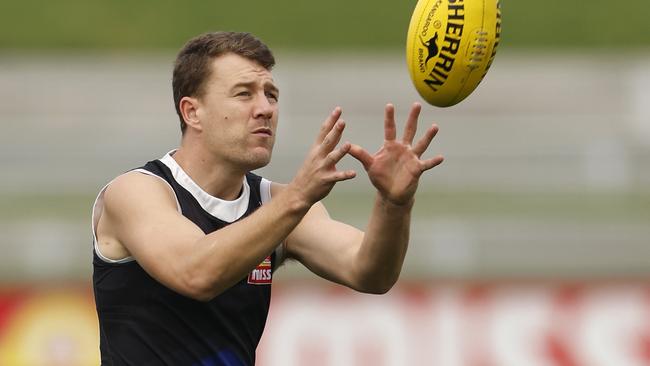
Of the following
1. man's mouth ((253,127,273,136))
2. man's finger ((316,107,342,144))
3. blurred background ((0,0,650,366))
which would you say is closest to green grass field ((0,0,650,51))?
blurred background ((0,0,650,366))

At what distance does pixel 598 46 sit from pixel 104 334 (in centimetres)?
1733

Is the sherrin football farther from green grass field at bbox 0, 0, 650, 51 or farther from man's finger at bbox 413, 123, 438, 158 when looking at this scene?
green grass field at bbox 0, 0, 650, 51

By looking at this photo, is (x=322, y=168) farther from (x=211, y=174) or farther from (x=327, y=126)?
(x=211, y=174)

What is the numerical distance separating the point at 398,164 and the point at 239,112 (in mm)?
675

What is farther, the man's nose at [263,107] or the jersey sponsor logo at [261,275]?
the jersey sponsor logo at [261,275]

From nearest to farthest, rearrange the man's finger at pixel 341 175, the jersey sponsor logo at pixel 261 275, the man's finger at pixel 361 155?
the man's finger at pixel 341 175
the man's finger at pixel 361 155
the jersey sponsor logo at pixel 261 275

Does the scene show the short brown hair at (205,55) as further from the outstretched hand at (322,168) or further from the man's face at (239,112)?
the outstretched hand at (322,168)

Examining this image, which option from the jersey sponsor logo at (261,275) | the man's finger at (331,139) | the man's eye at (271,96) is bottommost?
the jersey sponsor logo at (261,275)

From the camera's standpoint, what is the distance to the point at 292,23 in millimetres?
21891

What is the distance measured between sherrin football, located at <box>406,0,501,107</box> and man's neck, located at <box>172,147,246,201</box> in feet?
2.88

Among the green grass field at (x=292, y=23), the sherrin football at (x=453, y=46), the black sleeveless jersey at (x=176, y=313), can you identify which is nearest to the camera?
the black sleeveless jersey at (x=176, y=313)

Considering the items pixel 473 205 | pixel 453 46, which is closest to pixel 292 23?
pixel 473 205

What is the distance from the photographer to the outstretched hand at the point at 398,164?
4.46m

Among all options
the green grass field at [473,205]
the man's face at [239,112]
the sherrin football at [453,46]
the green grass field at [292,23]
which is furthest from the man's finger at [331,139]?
the green grass field at [292,23]
